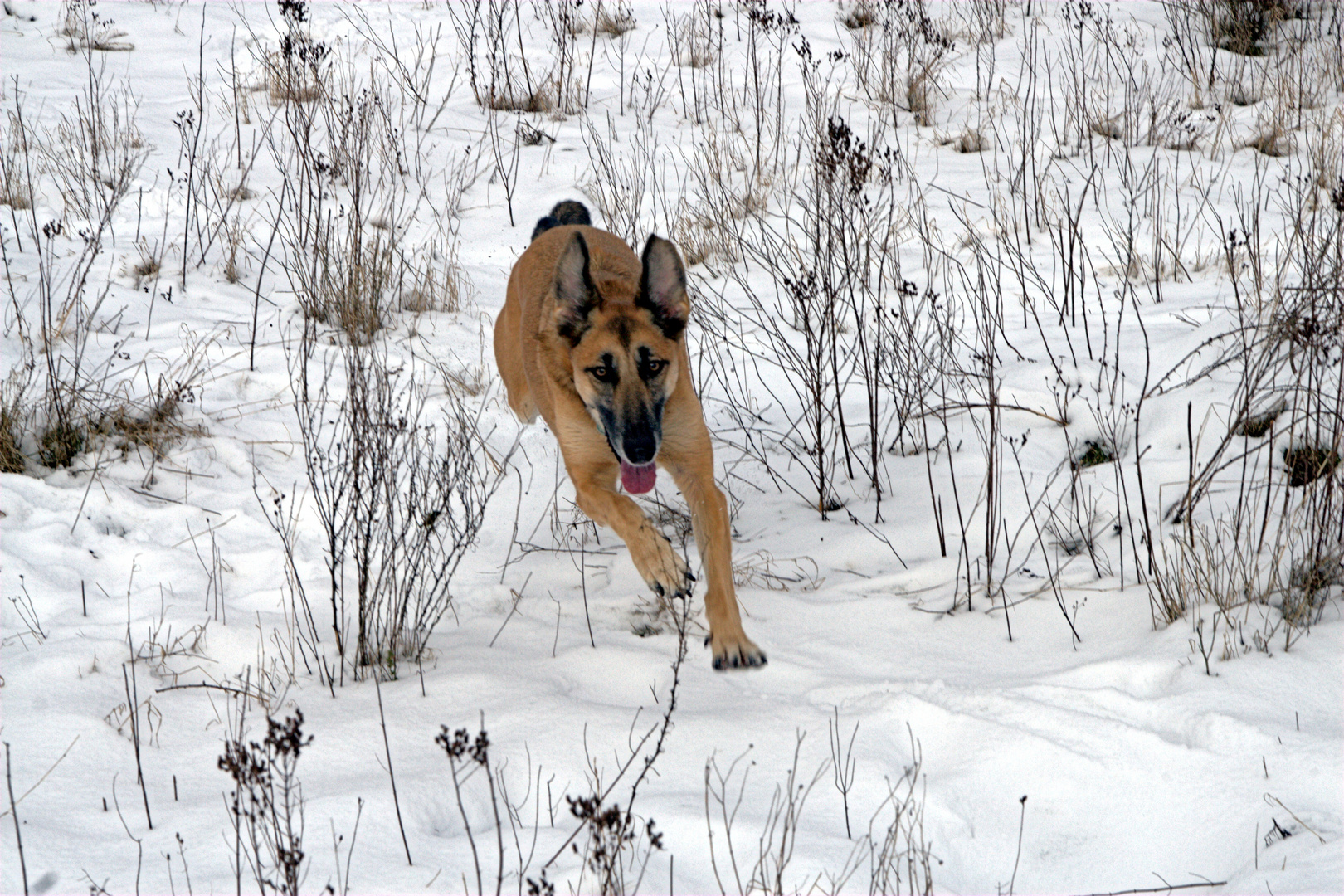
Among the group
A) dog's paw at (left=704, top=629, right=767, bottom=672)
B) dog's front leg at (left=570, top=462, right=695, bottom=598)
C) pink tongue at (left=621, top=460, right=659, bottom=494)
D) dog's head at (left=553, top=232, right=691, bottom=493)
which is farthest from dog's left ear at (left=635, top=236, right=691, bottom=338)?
dog's paw at (left=704, top=629, right=767, bottom=672)

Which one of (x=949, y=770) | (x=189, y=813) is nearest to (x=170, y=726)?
(x=189, y=813)

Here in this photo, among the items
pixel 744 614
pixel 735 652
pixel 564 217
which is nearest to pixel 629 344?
pixel 744 614

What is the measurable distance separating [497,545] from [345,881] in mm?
2496

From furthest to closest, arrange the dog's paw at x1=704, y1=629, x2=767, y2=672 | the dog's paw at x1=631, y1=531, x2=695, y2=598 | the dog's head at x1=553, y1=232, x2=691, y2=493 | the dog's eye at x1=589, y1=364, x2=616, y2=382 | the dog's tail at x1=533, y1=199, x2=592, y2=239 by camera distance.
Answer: the dog's tail at x1=533, y1=199, x2=592, y2=239, the dog's eye at x1=589, y1=364, x2=616, y2=382, the dog's head at x1=553, y1=232, x2=691, y2=493, the dog's paw at x1=631, y1=531, x2=695, y2=598, the dog's paw at x1=704, y1=629, x2=767, y2=672

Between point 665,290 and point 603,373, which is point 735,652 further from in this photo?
point 665,290

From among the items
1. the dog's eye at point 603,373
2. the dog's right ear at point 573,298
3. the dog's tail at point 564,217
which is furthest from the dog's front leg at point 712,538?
the dog's tail at point 564,217

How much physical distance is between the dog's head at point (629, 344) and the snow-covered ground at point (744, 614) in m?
0.70

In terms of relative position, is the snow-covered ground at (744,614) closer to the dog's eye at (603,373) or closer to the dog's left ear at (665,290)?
the dog's eye at (603,373)

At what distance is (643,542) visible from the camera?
3.99m

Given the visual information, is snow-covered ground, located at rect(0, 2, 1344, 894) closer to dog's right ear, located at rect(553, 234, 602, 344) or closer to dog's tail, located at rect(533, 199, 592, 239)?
dog's tail, located at rect(533, 199, 592, 239)

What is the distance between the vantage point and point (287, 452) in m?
5.55

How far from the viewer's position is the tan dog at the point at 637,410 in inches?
155

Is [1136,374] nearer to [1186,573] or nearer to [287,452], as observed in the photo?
[1186,573]

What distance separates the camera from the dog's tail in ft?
20.9
